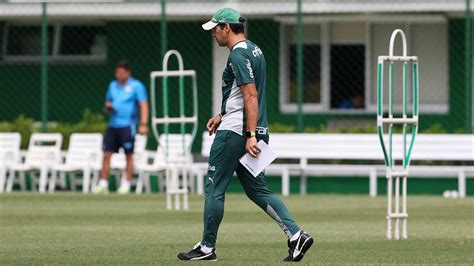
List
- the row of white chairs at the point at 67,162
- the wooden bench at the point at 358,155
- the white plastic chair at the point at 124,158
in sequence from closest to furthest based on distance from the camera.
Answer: the wooden bench at the point at 358,155
the row of white chairs at the point at 67,162
the white plastic chair at the point at 124,158

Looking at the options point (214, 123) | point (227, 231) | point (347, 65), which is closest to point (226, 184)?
point (214, 123)

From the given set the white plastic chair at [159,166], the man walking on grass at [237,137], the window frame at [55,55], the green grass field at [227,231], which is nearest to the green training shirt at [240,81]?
the man walking on grass at [237,137]

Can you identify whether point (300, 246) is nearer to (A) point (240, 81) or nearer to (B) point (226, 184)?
(B) point (226, 184)

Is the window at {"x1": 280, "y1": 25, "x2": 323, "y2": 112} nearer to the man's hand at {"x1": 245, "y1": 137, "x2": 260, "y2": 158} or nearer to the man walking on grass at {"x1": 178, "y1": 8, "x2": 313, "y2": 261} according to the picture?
the man walking on grass at {"x1": 178, "y1": 8, "x2": 313, "y2": 261}

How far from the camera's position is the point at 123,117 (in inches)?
935

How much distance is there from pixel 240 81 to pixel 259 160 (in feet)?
2.07

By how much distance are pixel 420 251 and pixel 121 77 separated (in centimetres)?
1159

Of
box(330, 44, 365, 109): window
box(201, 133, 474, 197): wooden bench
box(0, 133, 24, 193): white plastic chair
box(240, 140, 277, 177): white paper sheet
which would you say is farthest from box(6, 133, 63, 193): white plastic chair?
box(240, 140, 277, 177): white paper sheet

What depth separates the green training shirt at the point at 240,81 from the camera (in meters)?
11.2

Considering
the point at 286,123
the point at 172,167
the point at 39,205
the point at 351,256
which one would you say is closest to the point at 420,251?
the point at 351,256

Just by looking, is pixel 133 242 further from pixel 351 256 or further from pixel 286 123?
pixel 286 123

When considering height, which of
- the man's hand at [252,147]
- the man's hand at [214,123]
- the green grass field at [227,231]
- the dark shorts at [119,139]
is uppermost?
the man's hand at [214,123]

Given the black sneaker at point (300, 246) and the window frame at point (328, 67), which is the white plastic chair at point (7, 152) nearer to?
the window frame at point (328, 67)

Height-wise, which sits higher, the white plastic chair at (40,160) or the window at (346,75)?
the window at (346,75)
